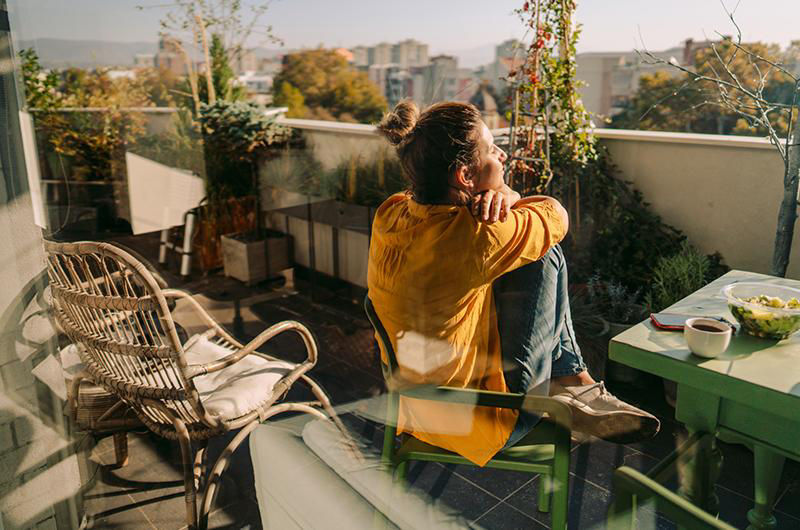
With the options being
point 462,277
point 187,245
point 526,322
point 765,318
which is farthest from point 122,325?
point 187,245

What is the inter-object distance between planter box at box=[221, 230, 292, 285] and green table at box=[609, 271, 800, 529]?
2.65 metres

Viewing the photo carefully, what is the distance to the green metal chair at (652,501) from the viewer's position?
0.60 meters

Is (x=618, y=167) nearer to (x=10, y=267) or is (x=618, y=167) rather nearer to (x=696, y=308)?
(x=696, y=308)

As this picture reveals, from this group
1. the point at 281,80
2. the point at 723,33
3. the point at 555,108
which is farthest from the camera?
the point at 281,80

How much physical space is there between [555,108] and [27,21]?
243cm

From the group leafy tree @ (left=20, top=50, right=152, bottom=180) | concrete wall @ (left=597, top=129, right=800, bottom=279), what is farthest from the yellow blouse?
concrete wall @ (left=597, top=129, right=800, bottom=279)

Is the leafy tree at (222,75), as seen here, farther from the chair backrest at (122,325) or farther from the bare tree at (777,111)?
the bare tree at (777,111)

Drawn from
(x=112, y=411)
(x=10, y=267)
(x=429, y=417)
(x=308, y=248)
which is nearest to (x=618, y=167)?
(x=308, y=248)

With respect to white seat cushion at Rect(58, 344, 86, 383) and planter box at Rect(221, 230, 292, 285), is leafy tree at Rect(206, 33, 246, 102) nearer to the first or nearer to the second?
planter box at Rect(221, 230, 292, 285)

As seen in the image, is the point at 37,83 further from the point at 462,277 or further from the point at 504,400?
the point at 504,400

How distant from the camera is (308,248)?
3.91m

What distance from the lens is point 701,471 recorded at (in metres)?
1.23

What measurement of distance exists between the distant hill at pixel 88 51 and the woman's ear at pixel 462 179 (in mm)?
961

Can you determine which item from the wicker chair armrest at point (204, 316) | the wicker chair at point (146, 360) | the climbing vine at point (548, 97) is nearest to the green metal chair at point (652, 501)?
the wicker chair at point (146, 360)
